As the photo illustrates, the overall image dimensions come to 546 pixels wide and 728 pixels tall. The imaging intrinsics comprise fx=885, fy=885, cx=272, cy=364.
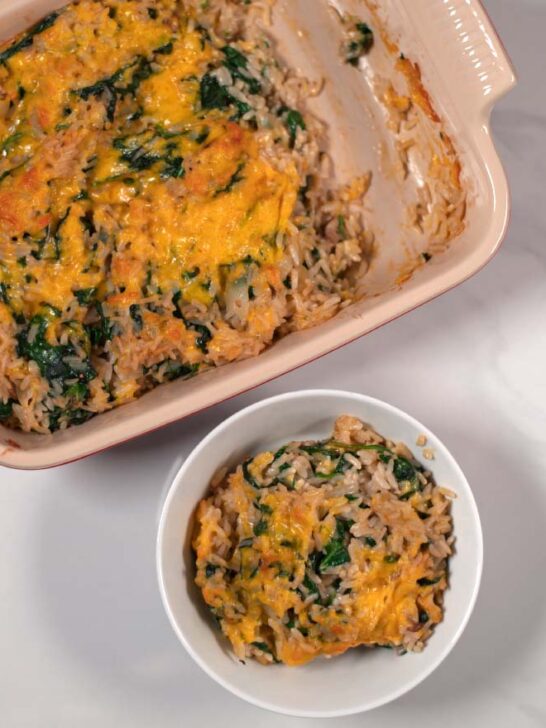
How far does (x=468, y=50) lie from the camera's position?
181 centimetres

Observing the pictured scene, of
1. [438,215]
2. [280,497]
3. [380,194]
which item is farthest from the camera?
[380,194]

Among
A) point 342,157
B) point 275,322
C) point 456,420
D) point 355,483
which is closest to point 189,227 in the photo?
point 275,322

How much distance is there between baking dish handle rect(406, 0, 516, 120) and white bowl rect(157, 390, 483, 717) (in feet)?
2.24

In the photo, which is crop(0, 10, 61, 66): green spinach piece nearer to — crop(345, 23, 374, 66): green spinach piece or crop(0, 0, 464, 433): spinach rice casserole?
crop(0, 0, 464, 433): spinach rice casserole

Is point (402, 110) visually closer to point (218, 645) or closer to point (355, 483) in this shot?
point (355, 483)

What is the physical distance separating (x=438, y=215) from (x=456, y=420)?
53cm

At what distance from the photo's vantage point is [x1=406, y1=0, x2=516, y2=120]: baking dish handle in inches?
70.0

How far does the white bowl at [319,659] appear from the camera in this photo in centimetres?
191

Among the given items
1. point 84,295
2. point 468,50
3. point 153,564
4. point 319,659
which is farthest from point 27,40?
point 319,659

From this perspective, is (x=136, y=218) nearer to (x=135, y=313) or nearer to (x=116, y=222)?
(x=116, y=222)

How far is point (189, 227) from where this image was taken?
1.99 meters

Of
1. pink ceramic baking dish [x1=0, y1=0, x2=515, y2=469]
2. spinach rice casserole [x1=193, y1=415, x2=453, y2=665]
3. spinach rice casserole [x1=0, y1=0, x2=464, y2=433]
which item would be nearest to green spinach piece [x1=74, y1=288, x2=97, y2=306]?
spinach rice casserole [x1=0, y1=0, x2=464, y2=433]

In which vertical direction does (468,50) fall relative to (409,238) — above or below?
above

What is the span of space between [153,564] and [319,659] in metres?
0.49
